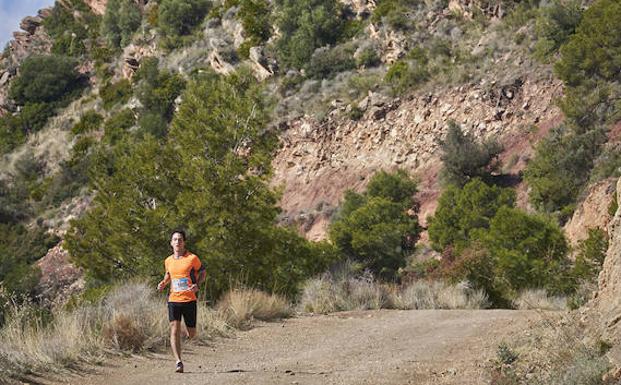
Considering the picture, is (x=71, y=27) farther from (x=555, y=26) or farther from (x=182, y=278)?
(x=182, y=278)

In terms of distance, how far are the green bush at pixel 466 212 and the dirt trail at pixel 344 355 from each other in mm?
14502

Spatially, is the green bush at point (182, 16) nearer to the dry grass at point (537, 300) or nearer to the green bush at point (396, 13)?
the green bush at point (396, 13)

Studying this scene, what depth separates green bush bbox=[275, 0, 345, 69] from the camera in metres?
41.8

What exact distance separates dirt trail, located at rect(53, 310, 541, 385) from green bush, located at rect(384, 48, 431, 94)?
80.7 feet

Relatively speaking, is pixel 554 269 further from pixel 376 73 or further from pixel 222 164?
pixel 376 73

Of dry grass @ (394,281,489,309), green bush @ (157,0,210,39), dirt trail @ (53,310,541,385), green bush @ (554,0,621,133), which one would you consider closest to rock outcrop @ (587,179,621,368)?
dirt trail @ (53,310,541,385)

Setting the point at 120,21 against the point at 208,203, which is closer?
the point at 208,203

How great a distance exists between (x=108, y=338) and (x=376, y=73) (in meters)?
31.4

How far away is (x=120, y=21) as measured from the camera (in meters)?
Result: 63.3

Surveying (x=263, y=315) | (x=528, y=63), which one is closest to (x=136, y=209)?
(x=263, y=315)

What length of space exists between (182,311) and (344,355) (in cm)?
194

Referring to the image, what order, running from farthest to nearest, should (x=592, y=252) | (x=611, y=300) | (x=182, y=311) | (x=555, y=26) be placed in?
1. (x=555, y=26)
2. (x=592, y=252)
3. (x=182, y=311)
4. (x=611, y=300)

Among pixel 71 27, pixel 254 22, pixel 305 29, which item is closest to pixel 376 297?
pixel 305 29

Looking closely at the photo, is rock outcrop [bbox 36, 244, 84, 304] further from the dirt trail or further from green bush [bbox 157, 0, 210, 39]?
the dirt trail
